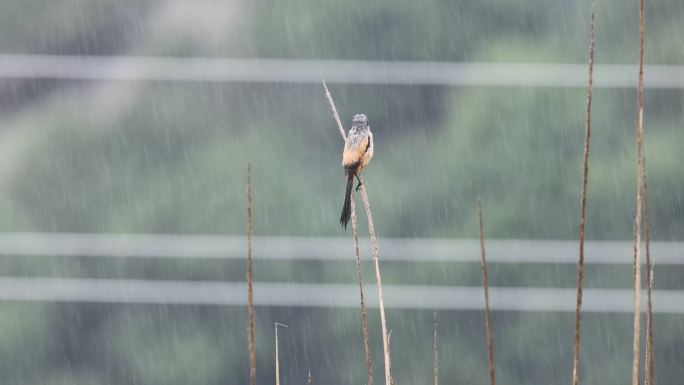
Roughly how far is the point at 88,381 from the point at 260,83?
84.7 inches

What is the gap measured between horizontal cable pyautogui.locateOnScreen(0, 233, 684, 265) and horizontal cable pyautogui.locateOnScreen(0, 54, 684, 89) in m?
0.98

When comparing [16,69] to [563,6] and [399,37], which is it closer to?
[399,37]

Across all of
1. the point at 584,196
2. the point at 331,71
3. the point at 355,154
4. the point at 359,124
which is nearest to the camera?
the point at 584,196

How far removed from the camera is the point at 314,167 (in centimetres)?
583

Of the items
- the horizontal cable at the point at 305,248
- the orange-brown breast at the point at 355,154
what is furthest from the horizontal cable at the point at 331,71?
the orange-brown breast at the point at 355,154

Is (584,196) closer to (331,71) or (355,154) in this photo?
(355,154)

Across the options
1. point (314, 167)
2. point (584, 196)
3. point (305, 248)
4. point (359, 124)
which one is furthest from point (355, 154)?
point (305, 248)

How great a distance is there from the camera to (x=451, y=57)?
5824 mm

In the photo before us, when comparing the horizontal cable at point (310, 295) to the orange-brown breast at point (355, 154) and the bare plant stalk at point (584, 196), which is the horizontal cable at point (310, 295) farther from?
the bare plant stalk at point (584, 196)

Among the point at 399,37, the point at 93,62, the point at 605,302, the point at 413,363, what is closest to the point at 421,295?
the point at 413,363

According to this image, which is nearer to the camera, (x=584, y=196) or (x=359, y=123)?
(x=584, y=196)

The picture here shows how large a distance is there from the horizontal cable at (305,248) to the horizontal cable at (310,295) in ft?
0.62

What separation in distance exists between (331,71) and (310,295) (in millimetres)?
1398

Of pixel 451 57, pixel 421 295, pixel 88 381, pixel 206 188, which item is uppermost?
pixel 451 57
